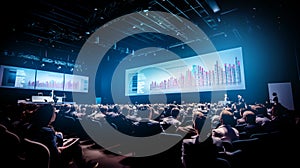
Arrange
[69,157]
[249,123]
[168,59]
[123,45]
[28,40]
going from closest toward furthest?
1. [69,157]
2. [249,123]
3. [28,40]
4. [123,45]
5. [168,59]

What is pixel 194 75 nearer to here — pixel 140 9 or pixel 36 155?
pixel 140 9

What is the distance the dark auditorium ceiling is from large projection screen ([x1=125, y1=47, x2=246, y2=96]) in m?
1.20

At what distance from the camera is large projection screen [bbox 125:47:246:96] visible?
840cm

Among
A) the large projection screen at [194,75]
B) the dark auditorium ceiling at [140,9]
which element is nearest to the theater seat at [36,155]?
the dark auditorium ceiling at [140,9]

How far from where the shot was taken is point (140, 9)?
609 centimetres

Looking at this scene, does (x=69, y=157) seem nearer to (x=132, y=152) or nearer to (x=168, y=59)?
(x=132, y=152)

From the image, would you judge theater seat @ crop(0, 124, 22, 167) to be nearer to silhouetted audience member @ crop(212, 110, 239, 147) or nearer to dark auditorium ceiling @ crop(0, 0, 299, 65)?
silhouetted audience member @ crop(212, 110, 239, 147)

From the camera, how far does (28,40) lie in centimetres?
966

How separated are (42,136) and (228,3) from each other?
6.53m

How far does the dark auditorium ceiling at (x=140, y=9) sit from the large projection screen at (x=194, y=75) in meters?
1.20

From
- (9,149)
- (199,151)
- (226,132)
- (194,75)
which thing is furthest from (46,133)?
Answer: (194,75)

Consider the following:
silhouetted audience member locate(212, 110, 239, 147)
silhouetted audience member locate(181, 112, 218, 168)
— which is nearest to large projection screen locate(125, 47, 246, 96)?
silhouetted audience member locate(212, 110, 239, 147)

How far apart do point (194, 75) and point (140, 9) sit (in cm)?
521

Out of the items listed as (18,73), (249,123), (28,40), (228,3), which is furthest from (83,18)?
(18,73)
